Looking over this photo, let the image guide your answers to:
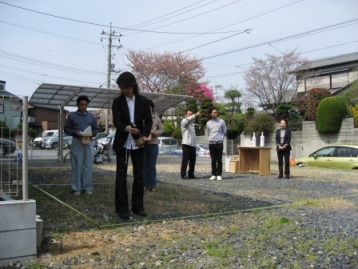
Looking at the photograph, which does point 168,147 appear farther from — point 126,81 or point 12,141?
point 12,141

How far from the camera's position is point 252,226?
461 centimetres

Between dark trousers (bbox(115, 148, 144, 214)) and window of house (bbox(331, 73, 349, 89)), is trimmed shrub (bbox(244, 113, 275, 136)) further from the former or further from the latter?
dark trousers (bbox(115, 148, 144, 214))

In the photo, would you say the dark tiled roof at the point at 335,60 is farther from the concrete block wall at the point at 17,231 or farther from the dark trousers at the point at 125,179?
the concrete block wall at the point at 17,231

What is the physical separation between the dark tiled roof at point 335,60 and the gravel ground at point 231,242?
28548 millimetres

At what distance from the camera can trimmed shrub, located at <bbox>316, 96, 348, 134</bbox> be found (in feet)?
63.5

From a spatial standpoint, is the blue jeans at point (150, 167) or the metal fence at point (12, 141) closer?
the metal fence at point (12, 141)

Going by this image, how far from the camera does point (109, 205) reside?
18.3 feet

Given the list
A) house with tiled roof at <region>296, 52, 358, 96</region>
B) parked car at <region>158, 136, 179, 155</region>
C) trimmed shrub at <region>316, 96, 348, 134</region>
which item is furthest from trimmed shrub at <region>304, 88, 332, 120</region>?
parked car at <region>158, 136, 179, 155</region>

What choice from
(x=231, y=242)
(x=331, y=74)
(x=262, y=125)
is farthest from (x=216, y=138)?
(x=331, y=74)

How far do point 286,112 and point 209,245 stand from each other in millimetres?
22258

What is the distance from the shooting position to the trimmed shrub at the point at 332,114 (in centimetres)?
1934

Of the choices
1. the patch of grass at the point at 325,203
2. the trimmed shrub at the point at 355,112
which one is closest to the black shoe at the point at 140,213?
the patch of grass at the point at 325,203

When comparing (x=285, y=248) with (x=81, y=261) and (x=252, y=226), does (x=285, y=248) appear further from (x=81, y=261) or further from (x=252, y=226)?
(x=81, y=261)

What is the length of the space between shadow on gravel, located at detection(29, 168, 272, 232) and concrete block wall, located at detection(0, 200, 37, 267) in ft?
2.76
